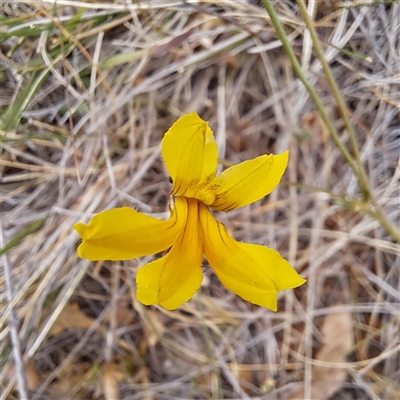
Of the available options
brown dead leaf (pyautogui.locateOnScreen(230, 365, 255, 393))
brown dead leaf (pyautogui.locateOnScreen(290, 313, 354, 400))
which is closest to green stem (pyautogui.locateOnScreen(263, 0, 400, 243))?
brown dead leaf (pyautogui.locateOnScreen(290, 313, 354, 400))

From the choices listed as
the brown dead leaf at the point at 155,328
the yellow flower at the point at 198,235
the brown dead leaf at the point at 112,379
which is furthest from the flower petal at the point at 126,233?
the brown dead leaf at the point at 112,379

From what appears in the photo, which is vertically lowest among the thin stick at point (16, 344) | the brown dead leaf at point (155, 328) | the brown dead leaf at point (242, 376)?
the brown dead leaf at point (242, 376)

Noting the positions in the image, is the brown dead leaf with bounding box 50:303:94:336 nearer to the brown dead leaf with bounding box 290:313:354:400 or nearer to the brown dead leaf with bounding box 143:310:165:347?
the brown dead leaf with bounding box 143:310:165:347

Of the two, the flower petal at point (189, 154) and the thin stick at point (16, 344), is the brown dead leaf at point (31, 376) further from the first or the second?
the flower petal at point (189, 154)

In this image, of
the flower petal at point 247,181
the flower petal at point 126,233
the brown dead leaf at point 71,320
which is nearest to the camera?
the flower petal at point 126,233

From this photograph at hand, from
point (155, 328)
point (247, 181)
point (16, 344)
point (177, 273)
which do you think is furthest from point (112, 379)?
point (247, 181)

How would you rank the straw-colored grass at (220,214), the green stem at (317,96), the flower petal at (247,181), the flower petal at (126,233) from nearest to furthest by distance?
the flower petal at (126,233) < the flower petal at (247,181) < the green stem at (317,96) < the straw-colored grass at (220,214)

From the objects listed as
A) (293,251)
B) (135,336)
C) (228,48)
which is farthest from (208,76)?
(135,336)
